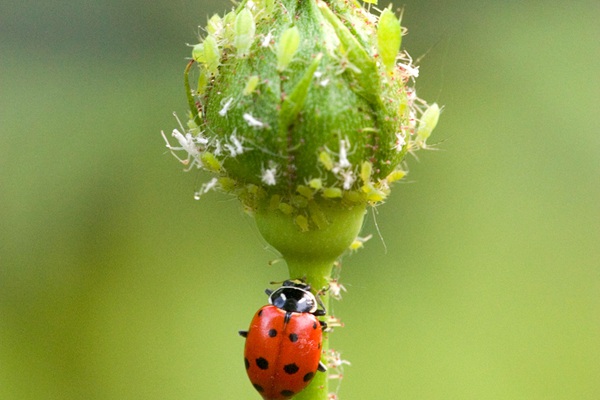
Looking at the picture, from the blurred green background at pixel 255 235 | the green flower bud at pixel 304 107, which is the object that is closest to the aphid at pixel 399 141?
the green flower bud at pixel 304 107

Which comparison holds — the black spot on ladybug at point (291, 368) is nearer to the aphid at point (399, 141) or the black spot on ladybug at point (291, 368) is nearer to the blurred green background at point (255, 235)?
the aphid at point (399, 141)

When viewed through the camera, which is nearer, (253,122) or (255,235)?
(253,122)

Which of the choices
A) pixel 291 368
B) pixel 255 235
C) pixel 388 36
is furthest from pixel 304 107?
pixel 255 235

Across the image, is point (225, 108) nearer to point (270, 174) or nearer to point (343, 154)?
point (270, 174)

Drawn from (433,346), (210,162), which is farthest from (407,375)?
(210,162)

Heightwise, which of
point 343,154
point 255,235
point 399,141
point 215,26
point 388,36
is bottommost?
point 343,154

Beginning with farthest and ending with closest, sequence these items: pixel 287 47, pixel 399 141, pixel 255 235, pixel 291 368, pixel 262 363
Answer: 1. pixel 255 235
2. pixel 262 363
3. pixel 291 368
4. pixel 399 141
5. pixel 287 47
